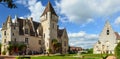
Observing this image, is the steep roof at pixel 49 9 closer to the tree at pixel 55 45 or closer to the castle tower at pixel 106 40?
the tree at pixel 55 45

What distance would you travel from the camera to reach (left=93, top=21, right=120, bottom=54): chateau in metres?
64.7

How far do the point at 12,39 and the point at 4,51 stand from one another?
12.6 ft

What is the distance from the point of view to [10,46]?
60812mm

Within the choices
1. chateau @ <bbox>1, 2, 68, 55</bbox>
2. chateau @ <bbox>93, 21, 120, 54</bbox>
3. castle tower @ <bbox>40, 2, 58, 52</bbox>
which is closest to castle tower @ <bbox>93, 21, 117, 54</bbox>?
chateau @ <bbox>93, 21, 120, 54</bbox>

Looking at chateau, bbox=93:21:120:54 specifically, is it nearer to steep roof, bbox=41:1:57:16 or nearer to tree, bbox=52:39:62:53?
tree, bbox=52:39:62:53

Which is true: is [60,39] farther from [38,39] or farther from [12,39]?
[12,39]

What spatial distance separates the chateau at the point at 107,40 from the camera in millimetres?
64688

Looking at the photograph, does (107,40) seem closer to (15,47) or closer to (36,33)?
(36,33)

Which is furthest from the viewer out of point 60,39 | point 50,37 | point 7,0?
point 60,39

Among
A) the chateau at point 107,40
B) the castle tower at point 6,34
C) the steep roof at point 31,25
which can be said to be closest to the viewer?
the castle tower at point 6,34

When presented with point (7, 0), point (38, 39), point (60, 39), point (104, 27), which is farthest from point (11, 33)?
point (7, 0)

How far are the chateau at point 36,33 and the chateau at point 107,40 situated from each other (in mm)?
14340

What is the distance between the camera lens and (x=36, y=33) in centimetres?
7125

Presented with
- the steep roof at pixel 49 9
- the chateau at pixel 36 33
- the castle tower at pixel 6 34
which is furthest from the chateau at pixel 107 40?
the castle tower at pixel 6 34
